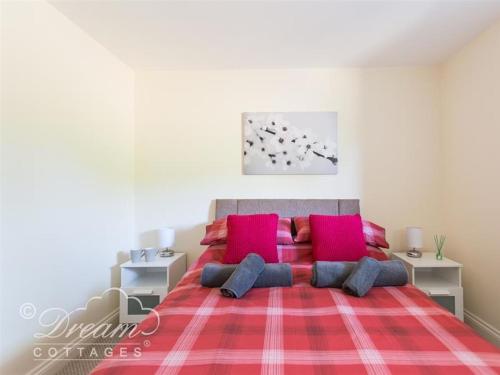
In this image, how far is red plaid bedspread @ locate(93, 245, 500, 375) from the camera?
912 mm

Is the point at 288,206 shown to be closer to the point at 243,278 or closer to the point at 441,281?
the point at 243,278

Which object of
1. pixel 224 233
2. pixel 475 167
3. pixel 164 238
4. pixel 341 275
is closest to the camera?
pixel 341 275

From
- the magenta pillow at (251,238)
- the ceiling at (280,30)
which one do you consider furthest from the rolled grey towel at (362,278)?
the ceiling at (280,30)

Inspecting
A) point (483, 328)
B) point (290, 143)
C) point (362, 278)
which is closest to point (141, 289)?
point (362, 278)

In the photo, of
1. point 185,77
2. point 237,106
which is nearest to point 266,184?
point 237,106

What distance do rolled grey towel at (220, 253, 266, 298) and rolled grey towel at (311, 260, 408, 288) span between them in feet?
1.15

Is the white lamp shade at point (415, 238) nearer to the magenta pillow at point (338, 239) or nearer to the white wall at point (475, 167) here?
the white wall at point (475, 167)

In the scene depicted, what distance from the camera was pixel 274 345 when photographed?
3.39 ft

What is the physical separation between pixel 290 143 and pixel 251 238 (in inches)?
46.0

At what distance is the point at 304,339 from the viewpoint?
1.08m

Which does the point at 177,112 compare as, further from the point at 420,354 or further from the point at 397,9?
the point at 420,354

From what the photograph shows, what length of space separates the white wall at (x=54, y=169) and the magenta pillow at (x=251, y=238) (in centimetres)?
117

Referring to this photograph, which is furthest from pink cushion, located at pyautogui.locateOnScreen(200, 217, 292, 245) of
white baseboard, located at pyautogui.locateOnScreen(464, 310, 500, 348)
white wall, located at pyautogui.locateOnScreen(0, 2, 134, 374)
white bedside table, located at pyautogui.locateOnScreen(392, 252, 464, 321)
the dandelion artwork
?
→ white baseboard, located at pyautogui.locateOnScreen(464, 310, 500, 348)

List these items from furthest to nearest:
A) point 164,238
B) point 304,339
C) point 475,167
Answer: point 164,238 → point 475,167 → point 304,339
